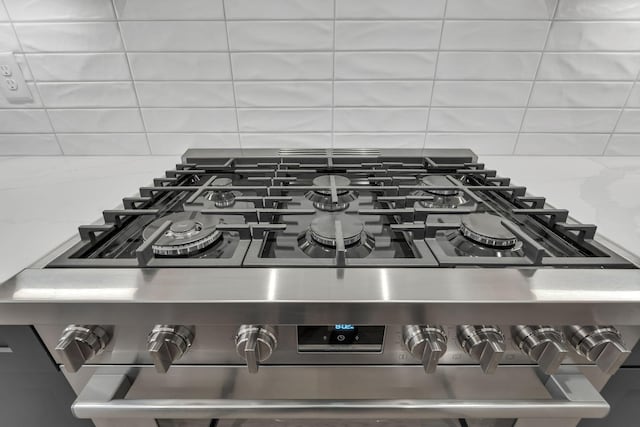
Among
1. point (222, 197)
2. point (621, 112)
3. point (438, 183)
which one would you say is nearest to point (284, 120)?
point (222, 197)

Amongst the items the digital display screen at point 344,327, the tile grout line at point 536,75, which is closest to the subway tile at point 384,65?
the tile grout line at point 536,75

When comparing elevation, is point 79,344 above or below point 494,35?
below

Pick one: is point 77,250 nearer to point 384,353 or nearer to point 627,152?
point 384,353

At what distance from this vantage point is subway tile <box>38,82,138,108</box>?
0.95 m

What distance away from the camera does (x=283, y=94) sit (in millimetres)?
973

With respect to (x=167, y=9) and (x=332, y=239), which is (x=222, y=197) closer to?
(x=332, y=239)

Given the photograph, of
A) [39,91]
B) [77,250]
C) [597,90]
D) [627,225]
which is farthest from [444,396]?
[39,91]

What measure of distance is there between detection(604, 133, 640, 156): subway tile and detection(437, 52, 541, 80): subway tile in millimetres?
402

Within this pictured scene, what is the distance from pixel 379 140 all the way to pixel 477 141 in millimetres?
340

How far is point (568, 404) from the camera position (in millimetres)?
452

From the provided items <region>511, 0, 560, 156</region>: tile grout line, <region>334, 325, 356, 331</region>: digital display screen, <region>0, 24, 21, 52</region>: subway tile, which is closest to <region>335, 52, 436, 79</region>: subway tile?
<region>511, 0, 560, 156</region>: tile grout line

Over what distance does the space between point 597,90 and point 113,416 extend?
148 cm

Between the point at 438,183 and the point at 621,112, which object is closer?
the point at 438,183

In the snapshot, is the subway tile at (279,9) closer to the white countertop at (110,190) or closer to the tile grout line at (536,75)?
the white countertop at (110,190)
